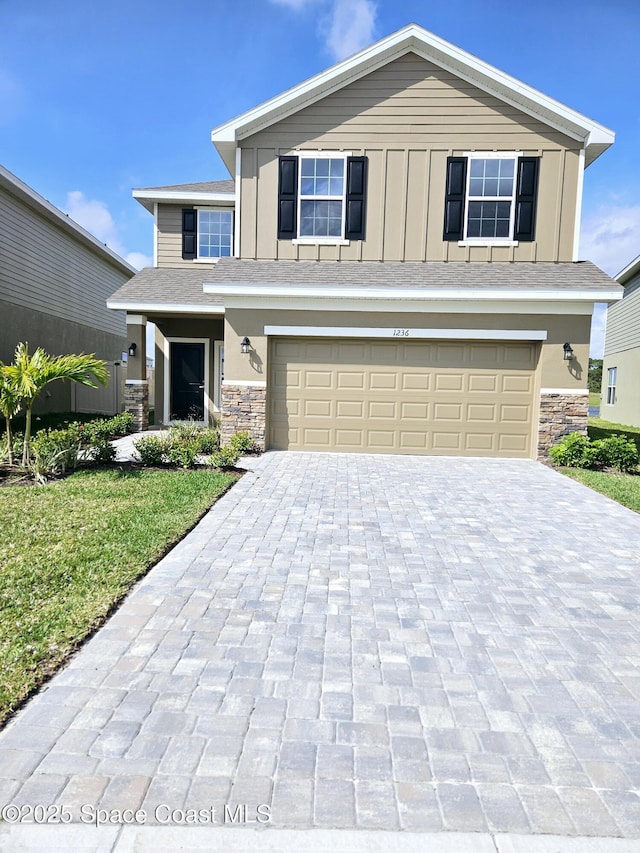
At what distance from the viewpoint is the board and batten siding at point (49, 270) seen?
14398mm

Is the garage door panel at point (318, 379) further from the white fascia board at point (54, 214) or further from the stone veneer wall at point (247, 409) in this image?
the white fascia board at point (54, 214)

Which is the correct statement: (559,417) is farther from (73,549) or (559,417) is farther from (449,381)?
(73,549)

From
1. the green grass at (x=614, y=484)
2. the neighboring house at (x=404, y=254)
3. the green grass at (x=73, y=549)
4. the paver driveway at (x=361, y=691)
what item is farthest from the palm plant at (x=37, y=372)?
the green grass at (x=614, y=484)

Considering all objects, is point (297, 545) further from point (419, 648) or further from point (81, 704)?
point (81, 704)

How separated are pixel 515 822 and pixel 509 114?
489 inches

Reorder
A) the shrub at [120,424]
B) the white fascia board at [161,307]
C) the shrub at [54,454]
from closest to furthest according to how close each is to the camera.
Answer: the shrub at [54,454] → the shrub at [120,424] → the white fascia board at [161,307]

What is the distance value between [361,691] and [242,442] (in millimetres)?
7846

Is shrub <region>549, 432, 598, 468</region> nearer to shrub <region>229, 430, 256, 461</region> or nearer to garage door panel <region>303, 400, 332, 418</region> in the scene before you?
garage door panel <region>303, 400, 332, 418</region>

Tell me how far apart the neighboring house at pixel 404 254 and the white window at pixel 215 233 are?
130 inches

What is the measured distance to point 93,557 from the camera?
476 centimetres

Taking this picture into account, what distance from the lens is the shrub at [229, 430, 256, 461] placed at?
10297 mm

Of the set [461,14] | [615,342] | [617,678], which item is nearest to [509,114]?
[461,14]

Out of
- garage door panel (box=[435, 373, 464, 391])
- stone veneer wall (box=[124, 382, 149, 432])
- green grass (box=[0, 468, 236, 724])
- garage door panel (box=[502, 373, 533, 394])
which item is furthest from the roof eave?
green grass (box=[0, 468, 236, 724])

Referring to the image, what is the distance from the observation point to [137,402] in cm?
1403
